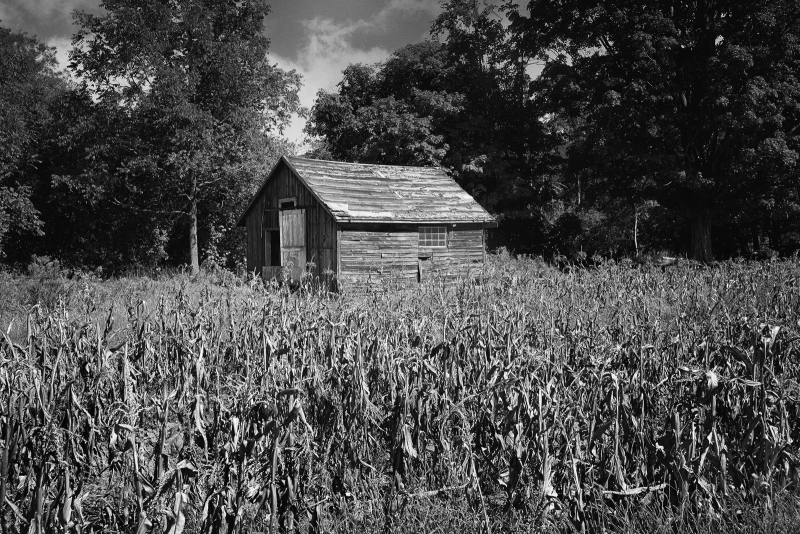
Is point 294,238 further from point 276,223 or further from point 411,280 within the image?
point 411,280

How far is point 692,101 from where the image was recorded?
76.0ft

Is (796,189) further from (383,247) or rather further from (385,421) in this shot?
(385,421)

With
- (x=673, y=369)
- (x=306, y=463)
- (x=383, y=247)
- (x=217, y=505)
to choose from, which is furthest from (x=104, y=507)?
(x=383, y=247)

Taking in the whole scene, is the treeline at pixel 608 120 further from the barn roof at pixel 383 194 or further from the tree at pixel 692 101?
the barn roof at pixel 383 194

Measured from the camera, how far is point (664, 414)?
461 cm

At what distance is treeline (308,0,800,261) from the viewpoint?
69.2 feet

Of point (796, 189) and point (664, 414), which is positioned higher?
point (796, 189)

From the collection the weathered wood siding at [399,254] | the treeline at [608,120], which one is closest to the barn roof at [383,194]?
the weathered wood siding at [399,254]

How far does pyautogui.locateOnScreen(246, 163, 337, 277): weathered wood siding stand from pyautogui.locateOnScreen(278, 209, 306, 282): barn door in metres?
0.20

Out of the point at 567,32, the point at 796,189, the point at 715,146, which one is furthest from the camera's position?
the point at 567,32

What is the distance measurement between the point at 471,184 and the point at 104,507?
27.6 metres

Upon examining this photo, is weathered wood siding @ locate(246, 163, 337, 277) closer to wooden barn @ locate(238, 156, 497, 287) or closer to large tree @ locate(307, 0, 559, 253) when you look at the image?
wooden barn @ locate(238, 156, 497, 287)

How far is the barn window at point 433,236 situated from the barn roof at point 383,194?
1.88 feet

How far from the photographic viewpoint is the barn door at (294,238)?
61.9 feet
